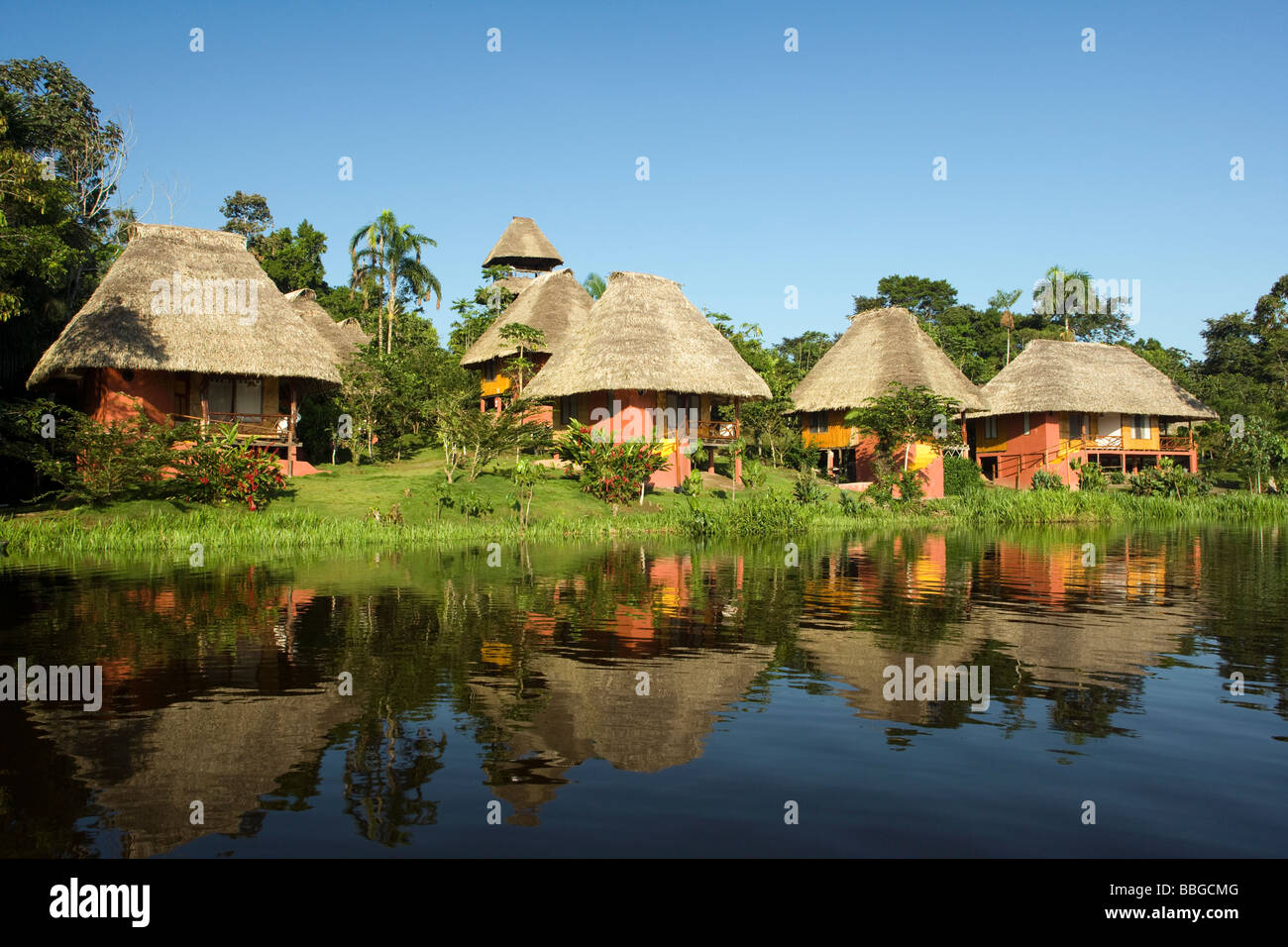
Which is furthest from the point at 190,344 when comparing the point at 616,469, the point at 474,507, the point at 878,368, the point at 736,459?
the point at 878,368

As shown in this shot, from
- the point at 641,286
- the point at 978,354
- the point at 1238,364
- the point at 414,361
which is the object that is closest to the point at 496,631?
the point at 641,286

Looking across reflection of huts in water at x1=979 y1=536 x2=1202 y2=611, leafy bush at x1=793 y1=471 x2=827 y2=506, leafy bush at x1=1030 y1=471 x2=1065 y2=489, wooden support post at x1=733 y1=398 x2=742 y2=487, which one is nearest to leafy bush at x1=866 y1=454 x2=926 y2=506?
leafy bush at x1=793 y1=471 x2=827 y2=506

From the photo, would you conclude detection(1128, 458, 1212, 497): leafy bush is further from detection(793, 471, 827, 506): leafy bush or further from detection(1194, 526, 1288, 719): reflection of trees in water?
detection(1194, 526, 1288, 719): reflection of trees in water

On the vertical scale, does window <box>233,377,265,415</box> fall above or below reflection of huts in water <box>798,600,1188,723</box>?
above

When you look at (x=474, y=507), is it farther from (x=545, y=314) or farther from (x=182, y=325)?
(x=545, y=314)

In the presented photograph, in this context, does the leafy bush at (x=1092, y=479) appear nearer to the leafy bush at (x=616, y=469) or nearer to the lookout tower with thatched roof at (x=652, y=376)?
the lookout tower with thatched roof at (x=652, y=376)

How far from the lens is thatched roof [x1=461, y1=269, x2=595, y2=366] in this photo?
36188 mm

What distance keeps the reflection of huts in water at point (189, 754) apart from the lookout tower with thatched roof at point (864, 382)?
28.6 meters

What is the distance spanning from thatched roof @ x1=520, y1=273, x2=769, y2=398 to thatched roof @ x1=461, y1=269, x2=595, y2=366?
388 centimetres
